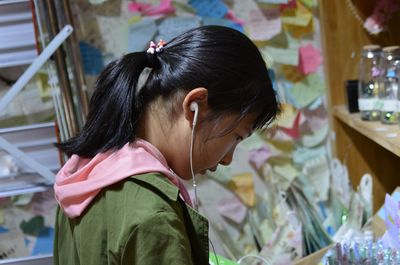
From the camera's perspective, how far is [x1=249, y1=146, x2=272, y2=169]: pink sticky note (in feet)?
4.89

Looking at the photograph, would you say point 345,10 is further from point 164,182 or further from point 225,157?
point 164,182

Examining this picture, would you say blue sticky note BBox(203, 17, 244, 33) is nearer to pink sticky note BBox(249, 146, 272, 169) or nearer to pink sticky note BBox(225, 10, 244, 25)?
pink sticky note BBox(225, 10, 244, 25)

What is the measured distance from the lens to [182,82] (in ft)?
2.35

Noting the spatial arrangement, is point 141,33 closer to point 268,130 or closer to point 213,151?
point 268,130

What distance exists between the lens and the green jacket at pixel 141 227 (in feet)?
2.00

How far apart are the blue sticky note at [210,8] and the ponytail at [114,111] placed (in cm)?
66

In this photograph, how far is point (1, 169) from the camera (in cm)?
134

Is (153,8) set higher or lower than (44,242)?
higher

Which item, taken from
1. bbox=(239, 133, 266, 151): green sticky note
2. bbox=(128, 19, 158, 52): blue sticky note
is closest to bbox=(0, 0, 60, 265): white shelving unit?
bbox=(128, 19, 158, 52): blue sticky note

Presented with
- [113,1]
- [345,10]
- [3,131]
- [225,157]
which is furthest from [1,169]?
[345,10]

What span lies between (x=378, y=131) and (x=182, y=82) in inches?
22.9

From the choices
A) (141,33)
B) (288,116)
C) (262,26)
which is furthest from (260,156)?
(141,33)

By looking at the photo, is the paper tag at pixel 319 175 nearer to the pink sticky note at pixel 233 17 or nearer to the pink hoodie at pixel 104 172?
the pink sticky note at pixel 233 17

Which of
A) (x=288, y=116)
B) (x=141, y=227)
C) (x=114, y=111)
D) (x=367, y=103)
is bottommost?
(x=288, y=116)
